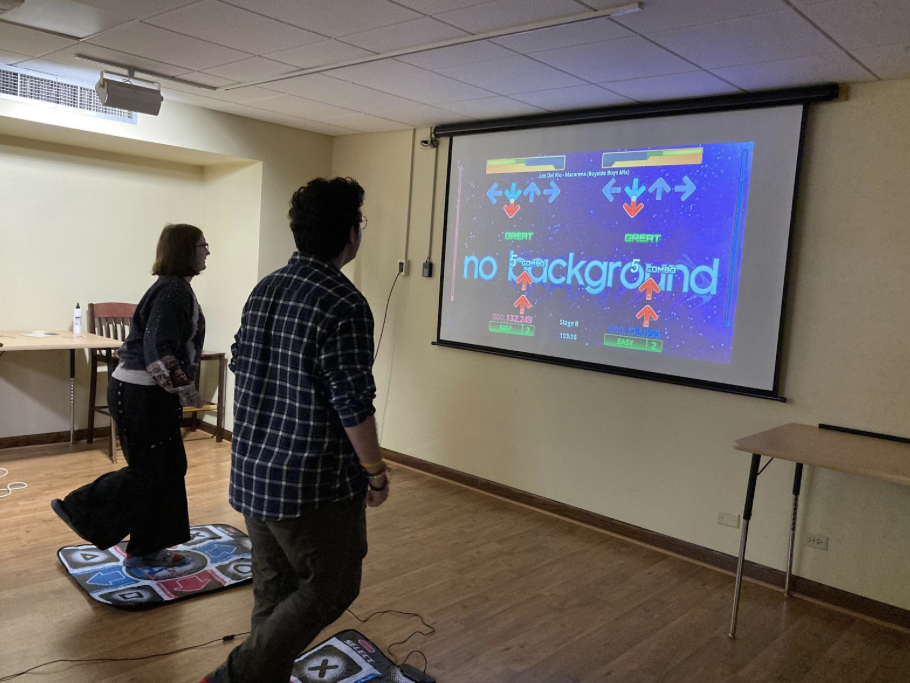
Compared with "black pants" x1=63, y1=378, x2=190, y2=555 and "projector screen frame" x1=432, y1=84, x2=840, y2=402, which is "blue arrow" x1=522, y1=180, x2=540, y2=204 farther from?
"black pants" x1=63, y1=378, x2=190, y2=555

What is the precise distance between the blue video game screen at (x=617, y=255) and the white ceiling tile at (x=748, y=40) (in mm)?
658

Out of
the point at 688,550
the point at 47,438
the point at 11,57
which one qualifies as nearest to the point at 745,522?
the point at 688,550

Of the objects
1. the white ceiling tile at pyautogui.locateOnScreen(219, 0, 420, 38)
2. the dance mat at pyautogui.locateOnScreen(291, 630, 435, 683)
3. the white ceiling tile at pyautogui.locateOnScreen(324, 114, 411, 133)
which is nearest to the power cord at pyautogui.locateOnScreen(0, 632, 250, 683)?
the dance mat at pyautogui.locateOnScreen(291, 630, 435, 683)

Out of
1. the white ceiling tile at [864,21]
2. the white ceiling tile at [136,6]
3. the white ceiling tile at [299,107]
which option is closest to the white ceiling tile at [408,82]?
the white ceiling tile at [299,107]

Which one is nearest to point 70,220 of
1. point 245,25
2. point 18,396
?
point 18,396

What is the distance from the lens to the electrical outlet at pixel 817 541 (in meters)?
3.48

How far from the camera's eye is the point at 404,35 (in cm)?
315

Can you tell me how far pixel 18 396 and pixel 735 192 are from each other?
15.6ft

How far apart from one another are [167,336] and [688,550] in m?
2.80

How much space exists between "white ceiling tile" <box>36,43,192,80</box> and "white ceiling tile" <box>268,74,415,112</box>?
0.55 metres

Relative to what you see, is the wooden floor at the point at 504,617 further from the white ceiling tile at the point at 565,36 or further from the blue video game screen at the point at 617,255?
the white ceiling tile at the point at 565,36

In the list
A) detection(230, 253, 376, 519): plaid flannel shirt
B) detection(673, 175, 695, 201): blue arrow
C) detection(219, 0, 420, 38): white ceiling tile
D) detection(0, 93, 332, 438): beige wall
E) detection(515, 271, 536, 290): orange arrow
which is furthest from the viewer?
detection(0, 93, 332, 438): beige wall

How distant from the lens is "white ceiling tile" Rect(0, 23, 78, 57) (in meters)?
3.48

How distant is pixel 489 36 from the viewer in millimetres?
3072
